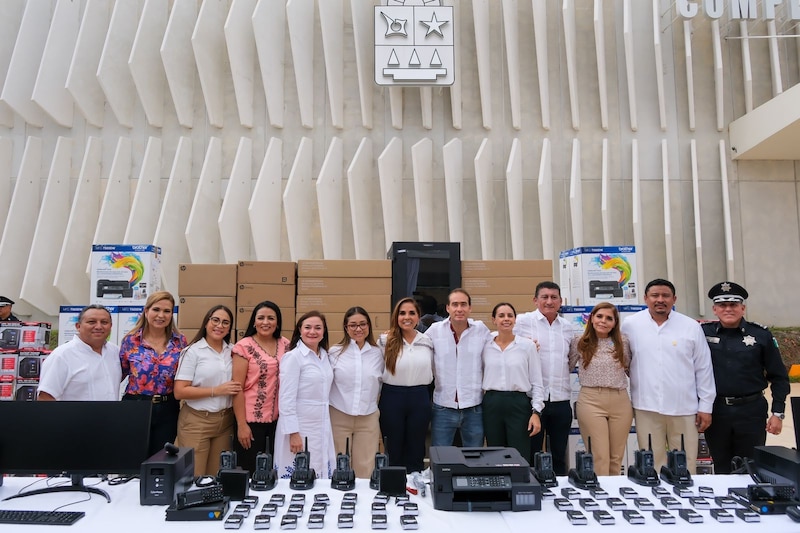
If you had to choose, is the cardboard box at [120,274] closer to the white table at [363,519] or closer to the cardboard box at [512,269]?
the white table at [363,519]

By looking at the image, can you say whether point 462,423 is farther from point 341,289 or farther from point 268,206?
point 268,206

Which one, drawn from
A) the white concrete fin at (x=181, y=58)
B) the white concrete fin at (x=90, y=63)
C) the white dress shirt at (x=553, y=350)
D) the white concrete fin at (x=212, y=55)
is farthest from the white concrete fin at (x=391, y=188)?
the white dress shirt at (x=553, y=350)

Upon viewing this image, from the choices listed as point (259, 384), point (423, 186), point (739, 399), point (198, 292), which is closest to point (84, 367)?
point (259, 384)

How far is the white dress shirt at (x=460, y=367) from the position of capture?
3096mm

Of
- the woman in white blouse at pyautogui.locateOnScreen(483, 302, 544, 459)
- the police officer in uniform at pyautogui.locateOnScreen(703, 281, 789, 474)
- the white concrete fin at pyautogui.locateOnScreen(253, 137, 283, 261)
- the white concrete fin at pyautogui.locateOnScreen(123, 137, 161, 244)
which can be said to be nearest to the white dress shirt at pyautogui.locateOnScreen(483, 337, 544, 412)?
the woman in white blouse at pyautogui.locateOnScreen(483, 302, 544, 459)

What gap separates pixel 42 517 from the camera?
1786 millimetres

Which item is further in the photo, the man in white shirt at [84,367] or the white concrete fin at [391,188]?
the white concrete fin at [391,188]

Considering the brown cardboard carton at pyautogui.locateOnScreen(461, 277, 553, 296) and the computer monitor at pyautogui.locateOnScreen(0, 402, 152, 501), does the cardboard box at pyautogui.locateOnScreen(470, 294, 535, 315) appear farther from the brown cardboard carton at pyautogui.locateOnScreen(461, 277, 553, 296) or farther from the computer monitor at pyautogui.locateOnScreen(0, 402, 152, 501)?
the computer monitor at pyautogui.locateOnScreen(0, 402, 152, 501)

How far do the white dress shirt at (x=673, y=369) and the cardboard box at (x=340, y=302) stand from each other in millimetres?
1997

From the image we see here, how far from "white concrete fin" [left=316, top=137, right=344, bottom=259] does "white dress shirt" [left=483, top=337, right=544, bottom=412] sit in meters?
4.09

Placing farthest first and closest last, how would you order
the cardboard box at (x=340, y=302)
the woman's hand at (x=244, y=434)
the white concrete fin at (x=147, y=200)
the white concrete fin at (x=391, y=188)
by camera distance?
the white concrete fin at (x=391, y=188), the white concrete fin at (x=147, y=200), the cardboard box at (x=340, y=302), the woman's hand at (x=244, y=434)

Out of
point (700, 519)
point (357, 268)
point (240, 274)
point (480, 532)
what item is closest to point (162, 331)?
point (240, 274)

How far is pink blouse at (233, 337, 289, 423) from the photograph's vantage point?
9.75 feet

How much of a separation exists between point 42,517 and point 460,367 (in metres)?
2.07
